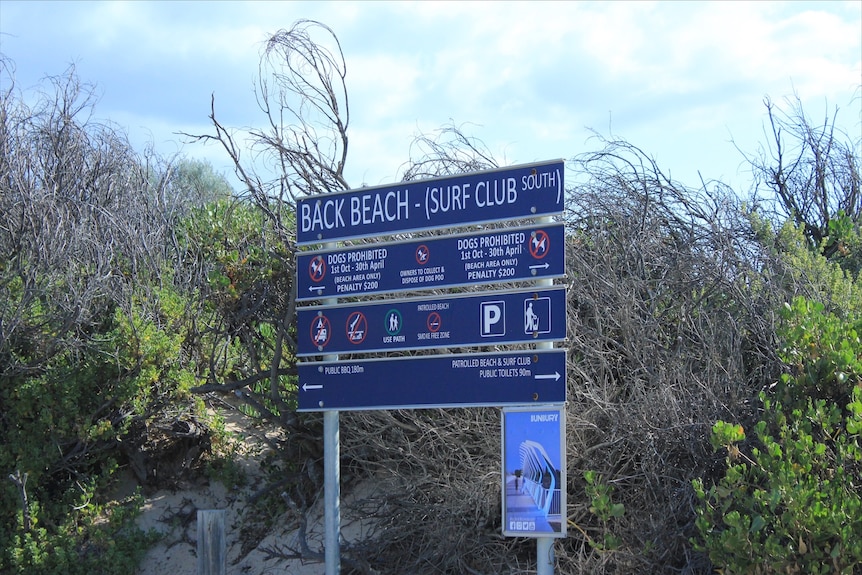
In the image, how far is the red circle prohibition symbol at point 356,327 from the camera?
726 cm

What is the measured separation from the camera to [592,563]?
22.6ft

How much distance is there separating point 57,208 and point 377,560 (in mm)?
5088

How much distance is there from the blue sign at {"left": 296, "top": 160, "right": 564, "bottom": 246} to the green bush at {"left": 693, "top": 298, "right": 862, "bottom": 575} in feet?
6.34

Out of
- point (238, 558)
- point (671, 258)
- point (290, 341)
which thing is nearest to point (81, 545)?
point (238, 558)

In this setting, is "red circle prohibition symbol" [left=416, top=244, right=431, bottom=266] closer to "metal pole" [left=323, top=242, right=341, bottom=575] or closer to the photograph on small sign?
"metal pole" [left=323, top=242, right=341, bottom=575]

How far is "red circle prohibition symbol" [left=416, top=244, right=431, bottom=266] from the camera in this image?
697 cm

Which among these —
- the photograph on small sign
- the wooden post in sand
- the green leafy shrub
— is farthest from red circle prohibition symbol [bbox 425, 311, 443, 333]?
the wooden post in sand

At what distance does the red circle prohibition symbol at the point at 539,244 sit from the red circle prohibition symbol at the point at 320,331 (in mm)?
1939

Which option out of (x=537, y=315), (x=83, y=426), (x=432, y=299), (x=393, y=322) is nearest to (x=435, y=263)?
(x=432, y=299)

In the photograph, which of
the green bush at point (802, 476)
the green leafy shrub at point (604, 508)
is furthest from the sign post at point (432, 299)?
the green bush at point (802, 476)

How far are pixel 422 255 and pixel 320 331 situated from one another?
3.72 ft

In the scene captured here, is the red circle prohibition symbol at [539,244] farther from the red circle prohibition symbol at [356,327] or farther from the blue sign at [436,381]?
the red circle prohibition symbol at [356,327]

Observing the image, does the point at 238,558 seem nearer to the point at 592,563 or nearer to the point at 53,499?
the point at 53,499

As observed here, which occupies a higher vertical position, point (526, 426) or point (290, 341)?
point (290, 341)
